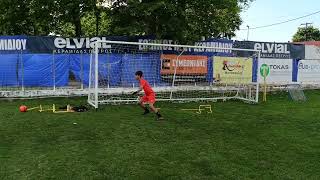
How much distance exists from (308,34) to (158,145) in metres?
76.5

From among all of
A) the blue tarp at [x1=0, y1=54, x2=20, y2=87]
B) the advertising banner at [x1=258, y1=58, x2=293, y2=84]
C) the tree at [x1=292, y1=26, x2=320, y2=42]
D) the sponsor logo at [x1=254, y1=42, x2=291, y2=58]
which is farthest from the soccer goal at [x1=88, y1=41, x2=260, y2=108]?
the tree at [x1=292, y1=26, x2=320, y2=42]

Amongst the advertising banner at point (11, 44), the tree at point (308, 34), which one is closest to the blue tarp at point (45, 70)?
the advertising banner at point (11, 44)

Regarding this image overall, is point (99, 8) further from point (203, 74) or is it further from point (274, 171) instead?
point (274, 171)

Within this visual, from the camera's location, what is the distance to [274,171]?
339 inches

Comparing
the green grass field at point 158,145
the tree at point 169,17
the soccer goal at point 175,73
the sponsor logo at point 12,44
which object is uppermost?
the tree at point 169,17

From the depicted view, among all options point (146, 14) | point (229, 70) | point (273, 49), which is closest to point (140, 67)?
point (146, 14)

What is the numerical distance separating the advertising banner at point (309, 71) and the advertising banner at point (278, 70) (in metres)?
0.78

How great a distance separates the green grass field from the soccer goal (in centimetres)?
370

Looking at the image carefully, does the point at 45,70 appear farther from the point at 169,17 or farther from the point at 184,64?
the point at 169,17

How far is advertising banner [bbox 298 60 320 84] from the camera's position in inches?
1052

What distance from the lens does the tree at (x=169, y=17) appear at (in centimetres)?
2269

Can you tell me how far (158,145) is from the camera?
10594 mm

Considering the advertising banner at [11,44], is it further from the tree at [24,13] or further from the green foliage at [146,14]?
the tree at [24,13]

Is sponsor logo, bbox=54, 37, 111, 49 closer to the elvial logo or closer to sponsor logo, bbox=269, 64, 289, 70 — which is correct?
the elvial logo
